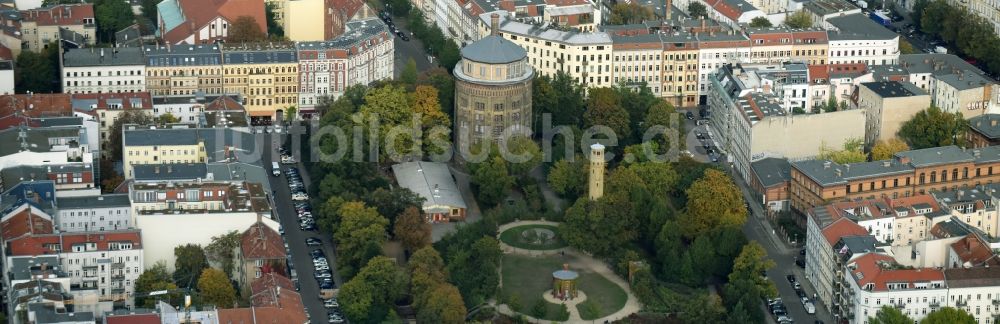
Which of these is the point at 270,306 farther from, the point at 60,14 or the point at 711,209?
the point at 60,14

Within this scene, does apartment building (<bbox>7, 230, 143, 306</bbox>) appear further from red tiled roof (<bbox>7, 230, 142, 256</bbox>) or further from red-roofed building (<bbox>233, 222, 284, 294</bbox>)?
red-roofed building (<bbox>233, 222, 284, 294</bbox>)

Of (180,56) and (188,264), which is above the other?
(180,56)

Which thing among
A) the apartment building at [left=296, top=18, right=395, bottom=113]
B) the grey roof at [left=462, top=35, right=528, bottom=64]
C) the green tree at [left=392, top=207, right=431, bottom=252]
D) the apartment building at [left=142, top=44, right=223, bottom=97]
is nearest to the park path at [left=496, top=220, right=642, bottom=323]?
the green tree at [left=392, top=207, right=431, bottom=252]

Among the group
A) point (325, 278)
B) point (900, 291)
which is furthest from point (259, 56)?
point (900, 291)

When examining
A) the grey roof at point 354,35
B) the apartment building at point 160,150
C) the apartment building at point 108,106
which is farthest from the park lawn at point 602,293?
the grey roof at point 354,35

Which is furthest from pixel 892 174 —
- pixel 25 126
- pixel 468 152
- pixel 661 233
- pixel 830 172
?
pixel 25 126
